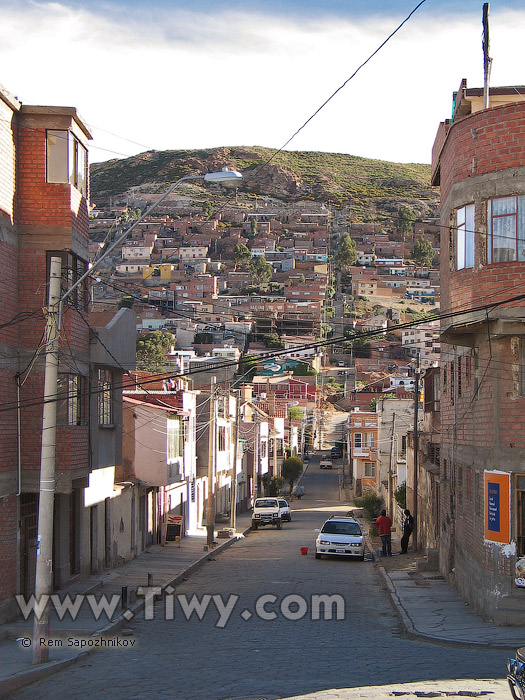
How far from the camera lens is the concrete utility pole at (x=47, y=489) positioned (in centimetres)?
1391

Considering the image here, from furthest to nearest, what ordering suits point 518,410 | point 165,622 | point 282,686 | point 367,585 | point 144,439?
point 144,439
point 367,585
point 165,622
point 518,410
point 282,686

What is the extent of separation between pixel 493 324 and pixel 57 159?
9.38 metres

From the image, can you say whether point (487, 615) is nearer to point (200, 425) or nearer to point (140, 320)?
point (200, 425)

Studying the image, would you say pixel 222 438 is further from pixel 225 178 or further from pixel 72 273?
pixel 225 178

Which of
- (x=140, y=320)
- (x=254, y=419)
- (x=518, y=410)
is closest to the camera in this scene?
(x=518, y=410)

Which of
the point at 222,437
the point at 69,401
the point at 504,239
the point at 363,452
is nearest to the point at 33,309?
the point at 69,401

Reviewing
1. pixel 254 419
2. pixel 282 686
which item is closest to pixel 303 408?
pixel 254 419

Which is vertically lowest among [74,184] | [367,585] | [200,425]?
[367,585]

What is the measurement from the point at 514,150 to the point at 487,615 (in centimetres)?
844

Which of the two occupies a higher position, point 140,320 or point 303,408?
point 140,320

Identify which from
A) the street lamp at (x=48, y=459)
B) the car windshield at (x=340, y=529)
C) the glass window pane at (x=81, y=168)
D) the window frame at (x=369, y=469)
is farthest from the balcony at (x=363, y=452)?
the street lamp at (x=48, y=459)

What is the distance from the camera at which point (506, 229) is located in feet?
55.7

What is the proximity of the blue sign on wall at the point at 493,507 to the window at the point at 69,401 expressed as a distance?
8274 millimetres

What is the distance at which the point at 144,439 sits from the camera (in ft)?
107
